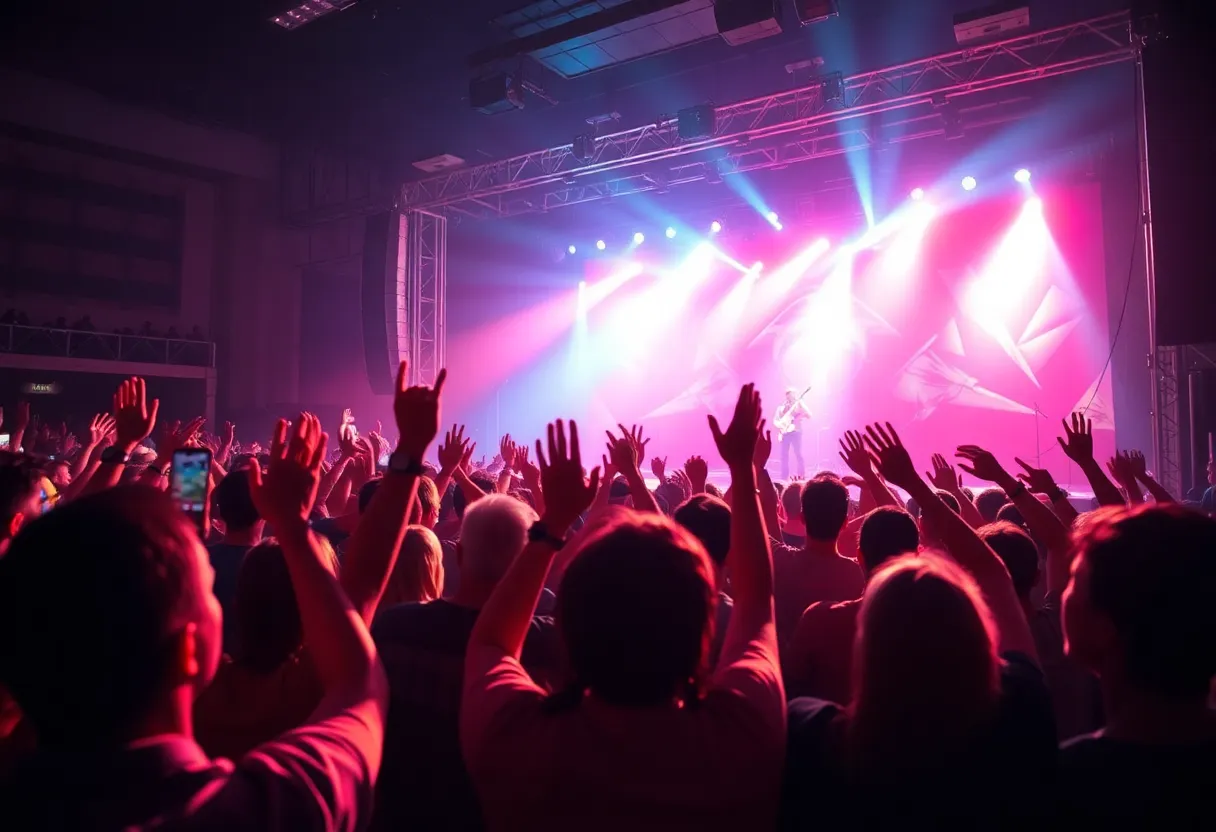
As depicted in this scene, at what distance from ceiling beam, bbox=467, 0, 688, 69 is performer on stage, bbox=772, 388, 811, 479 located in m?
7.43

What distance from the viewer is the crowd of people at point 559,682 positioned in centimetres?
80

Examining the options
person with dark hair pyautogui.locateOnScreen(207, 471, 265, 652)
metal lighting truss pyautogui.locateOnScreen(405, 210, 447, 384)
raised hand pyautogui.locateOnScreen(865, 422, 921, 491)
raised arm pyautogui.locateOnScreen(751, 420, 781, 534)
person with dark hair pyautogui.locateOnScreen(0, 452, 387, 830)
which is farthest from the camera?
metal lighting truss pyautogui.locateOnScreen(405, 210, 447, 384)

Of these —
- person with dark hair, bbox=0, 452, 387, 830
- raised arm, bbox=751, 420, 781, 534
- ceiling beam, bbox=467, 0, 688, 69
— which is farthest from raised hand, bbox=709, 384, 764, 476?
ceiling beam, bbox=467, 0, 688, 69

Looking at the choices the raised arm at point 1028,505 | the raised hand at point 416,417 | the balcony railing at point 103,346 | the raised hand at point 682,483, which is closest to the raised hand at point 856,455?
the raised arm at point 1028,505

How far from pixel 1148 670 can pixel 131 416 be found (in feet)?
8.33

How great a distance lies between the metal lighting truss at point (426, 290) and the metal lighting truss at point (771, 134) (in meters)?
0.43

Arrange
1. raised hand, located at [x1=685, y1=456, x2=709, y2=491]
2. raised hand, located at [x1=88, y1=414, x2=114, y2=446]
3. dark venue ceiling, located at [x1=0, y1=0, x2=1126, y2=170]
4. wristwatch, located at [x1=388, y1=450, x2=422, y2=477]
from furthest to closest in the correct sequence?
dark venue ceiling, located at [x1=0, y1=0, x2=1126, y2=170]
raised hand, located at [x1=685, y1=456, x2=709, y2=491]
raised hand, located at [x1=88, y1=414, x2=114, y2=446]
wristwatch, located at [x1=388, y1=450, x2=422, y2=477]

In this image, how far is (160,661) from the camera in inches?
32.2

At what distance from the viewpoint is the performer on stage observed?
13.7 meters

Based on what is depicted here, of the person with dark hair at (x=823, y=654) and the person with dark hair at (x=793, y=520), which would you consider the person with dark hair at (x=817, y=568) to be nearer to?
the person with dark hair at (x=823, y=654)

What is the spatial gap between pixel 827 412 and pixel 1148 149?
8.34 m

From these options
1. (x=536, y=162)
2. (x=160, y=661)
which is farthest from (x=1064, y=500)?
(x=536, y=162)

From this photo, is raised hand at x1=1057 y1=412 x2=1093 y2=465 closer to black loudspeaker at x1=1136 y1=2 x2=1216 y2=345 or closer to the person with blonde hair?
the person with blonde hair

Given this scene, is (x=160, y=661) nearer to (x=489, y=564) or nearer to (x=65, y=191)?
(x=489, y=564)
